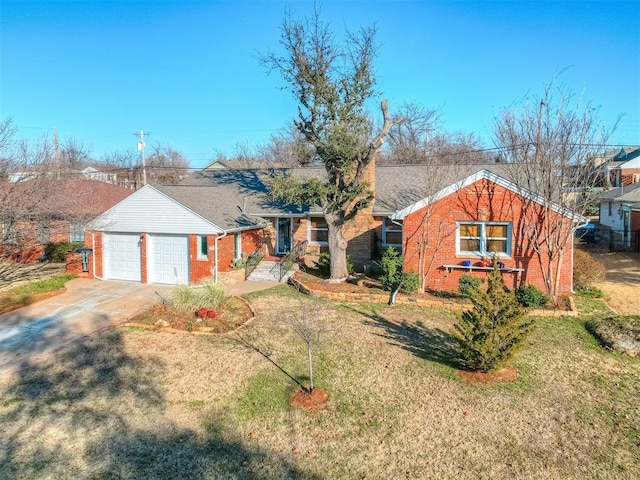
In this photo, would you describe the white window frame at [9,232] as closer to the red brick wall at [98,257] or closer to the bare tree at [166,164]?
the red brick wall at [98,257]

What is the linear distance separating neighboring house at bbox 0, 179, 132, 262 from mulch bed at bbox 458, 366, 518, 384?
16.0 metres

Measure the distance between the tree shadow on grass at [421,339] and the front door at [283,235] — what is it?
1008cm

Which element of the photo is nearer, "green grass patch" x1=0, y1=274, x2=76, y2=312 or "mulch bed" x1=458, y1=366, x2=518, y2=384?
"mulch bed" x1=458, y1=366, x2=518, y2=384

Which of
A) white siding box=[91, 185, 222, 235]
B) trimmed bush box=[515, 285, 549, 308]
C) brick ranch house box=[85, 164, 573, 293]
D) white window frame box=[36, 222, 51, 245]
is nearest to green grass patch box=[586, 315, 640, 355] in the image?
trimmed bush box=[515, 285, 549, 308]

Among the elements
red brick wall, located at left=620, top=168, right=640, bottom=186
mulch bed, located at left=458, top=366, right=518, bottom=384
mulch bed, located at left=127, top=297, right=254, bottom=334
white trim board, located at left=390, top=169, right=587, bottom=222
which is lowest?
mulch bed, located at left=458, top=366, right=518, bottom=384

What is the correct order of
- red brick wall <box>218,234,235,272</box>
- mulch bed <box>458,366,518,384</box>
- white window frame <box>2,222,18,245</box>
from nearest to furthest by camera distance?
1. mulch bed <box>458,366,518,384</box>
2. white window frame <box>2,222,18,245</box>
3. red brick wall <box>218,234,235,272</box>

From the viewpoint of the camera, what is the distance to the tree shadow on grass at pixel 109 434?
232 inches

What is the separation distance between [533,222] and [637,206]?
532 inches

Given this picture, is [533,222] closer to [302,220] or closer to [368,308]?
[368,308]

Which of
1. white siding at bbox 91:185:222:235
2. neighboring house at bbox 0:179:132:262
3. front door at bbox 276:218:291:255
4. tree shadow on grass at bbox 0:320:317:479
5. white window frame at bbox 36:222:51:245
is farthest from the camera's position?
front door at bbox 276:218:291:255

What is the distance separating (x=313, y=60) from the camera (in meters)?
16.7

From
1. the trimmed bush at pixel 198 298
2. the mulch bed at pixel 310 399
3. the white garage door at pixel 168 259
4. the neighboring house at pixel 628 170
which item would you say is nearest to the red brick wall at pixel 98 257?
the white garage door at pixel 168 259

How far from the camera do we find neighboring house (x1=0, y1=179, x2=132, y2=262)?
15508 mm

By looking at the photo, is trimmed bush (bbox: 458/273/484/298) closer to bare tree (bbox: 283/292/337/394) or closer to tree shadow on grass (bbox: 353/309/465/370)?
tree shadow on grass (bbox: 353/309/465/370)
